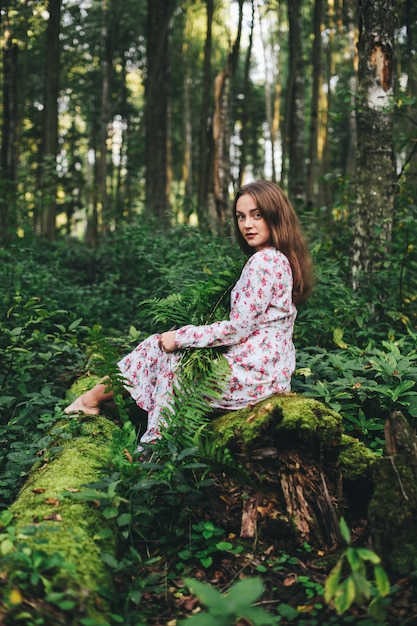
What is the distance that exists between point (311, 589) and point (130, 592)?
854mm

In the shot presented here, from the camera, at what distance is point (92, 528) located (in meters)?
2.68

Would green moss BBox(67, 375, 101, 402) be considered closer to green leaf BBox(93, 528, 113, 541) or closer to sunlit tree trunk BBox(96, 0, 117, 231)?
green leaf BBox(93, 528, 113, 541)

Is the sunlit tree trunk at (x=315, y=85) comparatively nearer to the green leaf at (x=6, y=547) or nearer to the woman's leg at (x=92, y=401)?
the woman's leg at (x=92, y=401)

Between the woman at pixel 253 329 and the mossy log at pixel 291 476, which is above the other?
the woman at pixel 253 329

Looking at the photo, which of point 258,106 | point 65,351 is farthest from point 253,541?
point 258,106

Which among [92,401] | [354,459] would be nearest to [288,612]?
[354,459]

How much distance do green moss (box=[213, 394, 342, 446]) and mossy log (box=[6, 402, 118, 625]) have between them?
0.76m

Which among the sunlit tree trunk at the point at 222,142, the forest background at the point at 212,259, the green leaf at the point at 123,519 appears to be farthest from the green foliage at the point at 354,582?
the sunlit tree trunk at the point at 222,142

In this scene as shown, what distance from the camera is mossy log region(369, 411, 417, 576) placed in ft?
8.64

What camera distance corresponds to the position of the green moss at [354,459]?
3172mm

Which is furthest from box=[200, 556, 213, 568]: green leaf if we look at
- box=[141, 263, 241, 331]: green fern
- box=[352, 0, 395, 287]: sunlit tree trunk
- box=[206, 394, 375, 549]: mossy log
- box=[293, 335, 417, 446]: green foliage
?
box=[352, 0, 395, 287]: sunlit tree trunk

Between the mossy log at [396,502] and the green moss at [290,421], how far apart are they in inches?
14.8

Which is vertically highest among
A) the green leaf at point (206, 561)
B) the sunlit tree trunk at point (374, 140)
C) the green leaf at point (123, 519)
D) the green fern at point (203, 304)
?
the sunlit tree trunk at point (374, 140)

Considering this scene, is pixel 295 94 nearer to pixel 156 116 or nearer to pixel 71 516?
pixel 156 116
